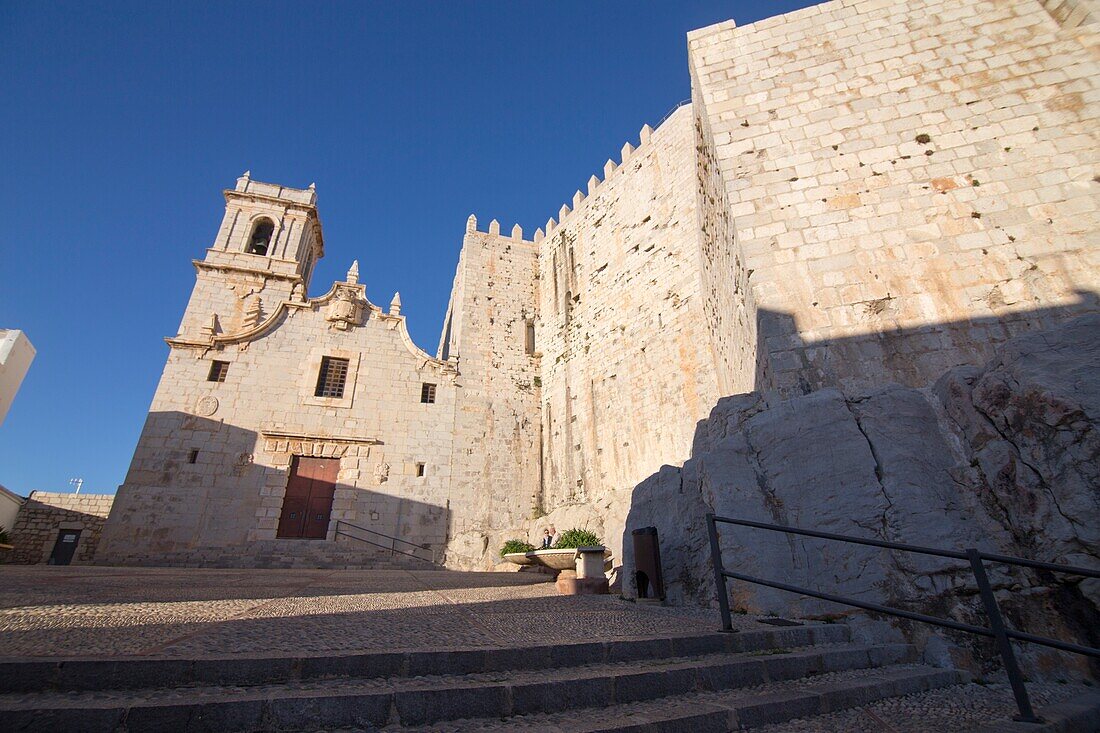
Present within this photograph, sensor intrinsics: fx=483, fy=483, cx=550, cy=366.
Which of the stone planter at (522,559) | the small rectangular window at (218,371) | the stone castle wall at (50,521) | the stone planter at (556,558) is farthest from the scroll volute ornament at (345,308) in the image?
the stone planter at (556,558)

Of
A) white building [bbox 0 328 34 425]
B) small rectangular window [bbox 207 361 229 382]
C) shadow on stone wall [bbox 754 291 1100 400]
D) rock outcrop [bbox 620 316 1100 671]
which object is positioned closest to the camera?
rock outcrop [bbox 620 316 1100 671]

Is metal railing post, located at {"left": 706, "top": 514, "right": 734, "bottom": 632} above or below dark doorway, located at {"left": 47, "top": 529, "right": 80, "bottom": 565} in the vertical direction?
below

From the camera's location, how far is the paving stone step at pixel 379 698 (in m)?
2.00

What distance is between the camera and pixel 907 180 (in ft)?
22.6

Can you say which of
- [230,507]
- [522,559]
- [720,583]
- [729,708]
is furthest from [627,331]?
[729,708]

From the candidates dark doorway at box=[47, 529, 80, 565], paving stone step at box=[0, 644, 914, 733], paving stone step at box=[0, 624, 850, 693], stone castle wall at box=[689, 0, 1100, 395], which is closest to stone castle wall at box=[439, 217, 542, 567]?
dark doorway at box=[47, 529, 80, 565]

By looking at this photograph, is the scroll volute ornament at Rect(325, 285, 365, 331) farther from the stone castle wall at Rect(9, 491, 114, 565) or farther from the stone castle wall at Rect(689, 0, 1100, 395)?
the stone castle wall at Rect(689, 0, 1100, 395)

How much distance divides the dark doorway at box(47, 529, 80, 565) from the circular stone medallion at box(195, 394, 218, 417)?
614cm

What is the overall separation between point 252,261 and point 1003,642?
2191cm

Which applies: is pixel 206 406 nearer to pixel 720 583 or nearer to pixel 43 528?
pixel 43 528

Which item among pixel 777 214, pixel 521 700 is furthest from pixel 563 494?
pixel 521 700

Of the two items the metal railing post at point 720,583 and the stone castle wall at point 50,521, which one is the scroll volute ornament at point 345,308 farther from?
the metal railing post at point 720,583

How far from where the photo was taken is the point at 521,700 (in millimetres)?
2488

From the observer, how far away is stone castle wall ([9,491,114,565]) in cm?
1529
